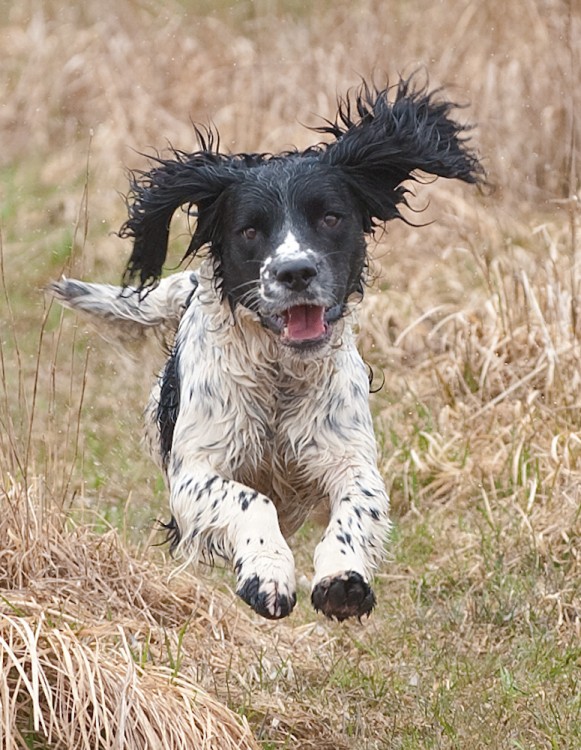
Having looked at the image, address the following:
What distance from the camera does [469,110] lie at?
8125mm

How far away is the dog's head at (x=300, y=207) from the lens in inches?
151

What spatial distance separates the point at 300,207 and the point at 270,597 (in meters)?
1.07

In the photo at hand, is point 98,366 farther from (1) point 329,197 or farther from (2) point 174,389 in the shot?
(1) point 329,197

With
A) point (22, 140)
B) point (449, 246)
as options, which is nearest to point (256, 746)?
point (449, 246)

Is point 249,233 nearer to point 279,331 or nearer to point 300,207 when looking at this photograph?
point 300,207

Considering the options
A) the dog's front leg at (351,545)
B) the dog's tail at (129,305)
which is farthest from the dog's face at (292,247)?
the dog's tail at (129,305)

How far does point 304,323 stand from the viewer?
3863 mm

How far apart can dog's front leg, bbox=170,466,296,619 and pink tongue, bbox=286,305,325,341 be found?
43 centimetres

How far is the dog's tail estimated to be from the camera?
16.4 feet

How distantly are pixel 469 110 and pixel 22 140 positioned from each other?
10.4 feet

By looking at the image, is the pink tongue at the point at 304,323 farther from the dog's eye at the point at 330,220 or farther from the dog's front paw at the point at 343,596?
the dog's front paw at the point at 343,596

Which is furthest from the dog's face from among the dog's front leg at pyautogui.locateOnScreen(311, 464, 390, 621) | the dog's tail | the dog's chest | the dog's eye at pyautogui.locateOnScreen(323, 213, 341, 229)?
the dog's tail

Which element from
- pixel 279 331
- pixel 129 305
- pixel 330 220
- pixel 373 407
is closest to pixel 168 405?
pixel 129 305

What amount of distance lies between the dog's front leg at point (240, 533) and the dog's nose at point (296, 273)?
554 mm
